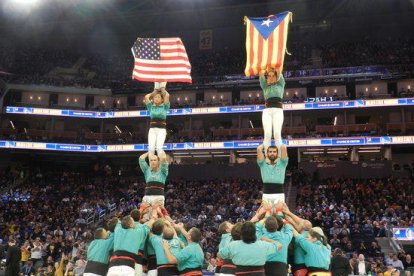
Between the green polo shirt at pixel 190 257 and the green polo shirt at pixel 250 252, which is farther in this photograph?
the green polo shirt at pixel 190 257

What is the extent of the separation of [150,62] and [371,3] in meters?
36.1

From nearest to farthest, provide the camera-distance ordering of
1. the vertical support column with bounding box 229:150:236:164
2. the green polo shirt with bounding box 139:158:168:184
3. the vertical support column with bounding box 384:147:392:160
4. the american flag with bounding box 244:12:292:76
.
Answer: the american flag with bounding box 244:12:292:76 < the green polo shirt with bounding box 139:158:168:184 < the vertical support column with bounding box 384:147:392:160 < the vertical support column with bounding box 229:150:236:164

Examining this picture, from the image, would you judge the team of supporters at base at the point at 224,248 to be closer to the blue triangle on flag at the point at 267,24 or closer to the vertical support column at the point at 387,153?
the blue triangle on flag at the point at 267,24

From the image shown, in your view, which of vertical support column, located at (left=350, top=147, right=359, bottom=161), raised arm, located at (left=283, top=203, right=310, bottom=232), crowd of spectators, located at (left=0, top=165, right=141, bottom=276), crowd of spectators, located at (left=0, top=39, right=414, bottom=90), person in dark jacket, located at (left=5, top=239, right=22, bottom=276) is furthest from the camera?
crowd of spectators, located at (left=0, top=39, right=414, bottom=90)

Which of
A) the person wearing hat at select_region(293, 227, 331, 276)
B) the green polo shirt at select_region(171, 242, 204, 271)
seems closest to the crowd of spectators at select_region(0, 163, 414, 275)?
the green polo shirt at select_region(171, 242, 204, 271)

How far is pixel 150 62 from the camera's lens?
1391 centimetres

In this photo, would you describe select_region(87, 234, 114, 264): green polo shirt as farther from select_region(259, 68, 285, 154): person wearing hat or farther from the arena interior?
the arena interior

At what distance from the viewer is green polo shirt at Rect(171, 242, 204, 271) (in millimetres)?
8734

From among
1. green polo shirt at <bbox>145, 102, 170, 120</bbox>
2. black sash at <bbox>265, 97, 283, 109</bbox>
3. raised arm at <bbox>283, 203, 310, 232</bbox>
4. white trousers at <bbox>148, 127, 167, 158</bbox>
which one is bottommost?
raised arm at <bbox>283, 203, 310, 232</bbox>

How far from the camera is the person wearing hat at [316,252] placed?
27.2 feet

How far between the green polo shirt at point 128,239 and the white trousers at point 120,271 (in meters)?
0.31

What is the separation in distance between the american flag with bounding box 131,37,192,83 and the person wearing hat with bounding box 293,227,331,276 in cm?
690

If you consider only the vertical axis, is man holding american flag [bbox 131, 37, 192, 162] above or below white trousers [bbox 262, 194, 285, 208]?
above

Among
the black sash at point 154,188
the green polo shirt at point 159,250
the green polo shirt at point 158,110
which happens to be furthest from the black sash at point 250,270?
the green polo shirt at point 158,110
